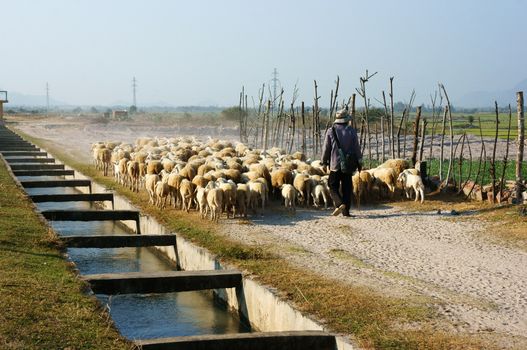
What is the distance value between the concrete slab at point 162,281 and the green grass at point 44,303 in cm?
43

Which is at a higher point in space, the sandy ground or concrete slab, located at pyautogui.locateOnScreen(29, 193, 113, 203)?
concrete slab, located at pyautogui.locateOnScreen(29, 193, 113, 203)

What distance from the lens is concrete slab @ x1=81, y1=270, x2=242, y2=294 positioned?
8.15m

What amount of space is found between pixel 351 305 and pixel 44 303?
3.16 metres

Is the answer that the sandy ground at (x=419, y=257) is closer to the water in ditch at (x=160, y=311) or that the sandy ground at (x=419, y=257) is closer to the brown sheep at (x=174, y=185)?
the water in ditch at (x=160, y=311)

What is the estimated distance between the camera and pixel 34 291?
6973 mm

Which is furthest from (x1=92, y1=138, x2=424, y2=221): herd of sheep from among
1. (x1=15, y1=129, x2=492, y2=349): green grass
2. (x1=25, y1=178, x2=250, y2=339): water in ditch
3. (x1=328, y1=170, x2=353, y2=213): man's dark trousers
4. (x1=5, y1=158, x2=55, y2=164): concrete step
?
(x1=5, y1=158, x2=55, y2=164): concrete step

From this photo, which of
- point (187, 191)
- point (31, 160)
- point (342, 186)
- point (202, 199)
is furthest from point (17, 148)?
point (342, 186)

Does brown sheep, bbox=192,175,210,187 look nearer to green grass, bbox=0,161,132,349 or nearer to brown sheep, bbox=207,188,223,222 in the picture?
brown sheep, bbox=207,188,223,222

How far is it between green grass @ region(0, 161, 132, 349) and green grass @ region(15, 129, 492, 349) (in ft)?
6.97

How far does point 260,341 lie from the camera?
6.39 m

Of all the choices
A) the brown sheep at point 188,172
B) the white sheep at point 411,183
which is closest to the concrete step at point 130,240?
the brown sheep at point 188,172

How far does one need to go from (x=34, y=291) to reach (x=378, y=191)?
365 inches

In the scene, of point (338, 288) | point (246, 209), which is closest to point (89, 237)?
point (246, 209)

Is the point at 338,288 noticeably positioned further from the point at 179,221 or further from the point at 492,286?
the point at 179,221
